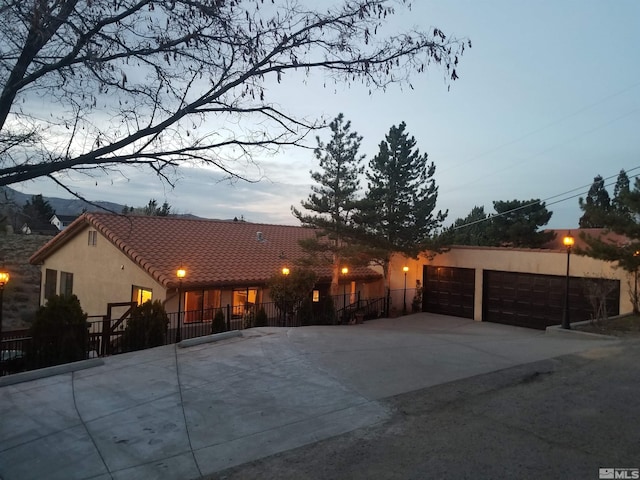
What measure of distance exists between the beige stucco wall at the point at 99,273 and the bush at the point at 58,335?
A: 238 inches

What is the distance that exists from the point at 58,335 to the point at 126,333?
5.85ft

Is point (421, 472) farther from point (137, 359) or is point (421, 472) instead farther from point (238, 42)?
point (137, 359)

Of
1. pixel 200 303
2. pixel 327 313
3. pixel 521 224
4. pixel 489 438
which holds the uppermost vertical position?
pixel 521 224

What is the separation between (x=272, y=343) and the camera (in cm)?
1114

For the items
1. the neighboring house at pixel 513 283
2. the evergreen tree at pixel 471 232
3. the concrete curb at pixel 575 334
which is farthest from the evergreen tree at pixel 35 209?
the evergreen tree at pixel 471 232

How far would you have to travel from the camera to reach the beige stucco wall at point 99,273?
62.5ft

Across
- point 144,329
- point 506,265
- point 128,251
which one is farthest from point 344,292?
point 144,329

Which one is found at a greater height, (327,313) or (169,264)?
(169,264)

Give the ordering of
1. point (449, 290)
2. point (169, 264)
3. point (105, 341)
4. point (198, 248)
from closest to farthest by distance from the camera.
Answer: point (105, 341) → point (169, 264) → point (198, 248) → point (449, 290)

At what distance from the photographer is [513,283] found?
2019cm

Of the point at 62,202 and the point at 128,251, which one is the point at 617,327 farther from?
the point at 128,251

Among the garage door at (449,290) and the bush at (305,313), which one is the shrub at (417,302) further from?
the bush at (305,313)

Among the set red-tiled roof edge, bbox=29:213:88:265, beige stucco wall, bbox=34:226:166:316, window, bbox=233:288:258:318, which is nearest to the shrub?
window, bbox=233:288:258:318

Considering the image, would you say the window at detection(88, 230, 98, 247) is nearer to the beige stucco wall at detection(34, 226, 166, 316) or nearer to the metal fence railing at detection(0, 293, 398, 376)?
the beige stucco wall at detection(34, 226, 166, 316)
